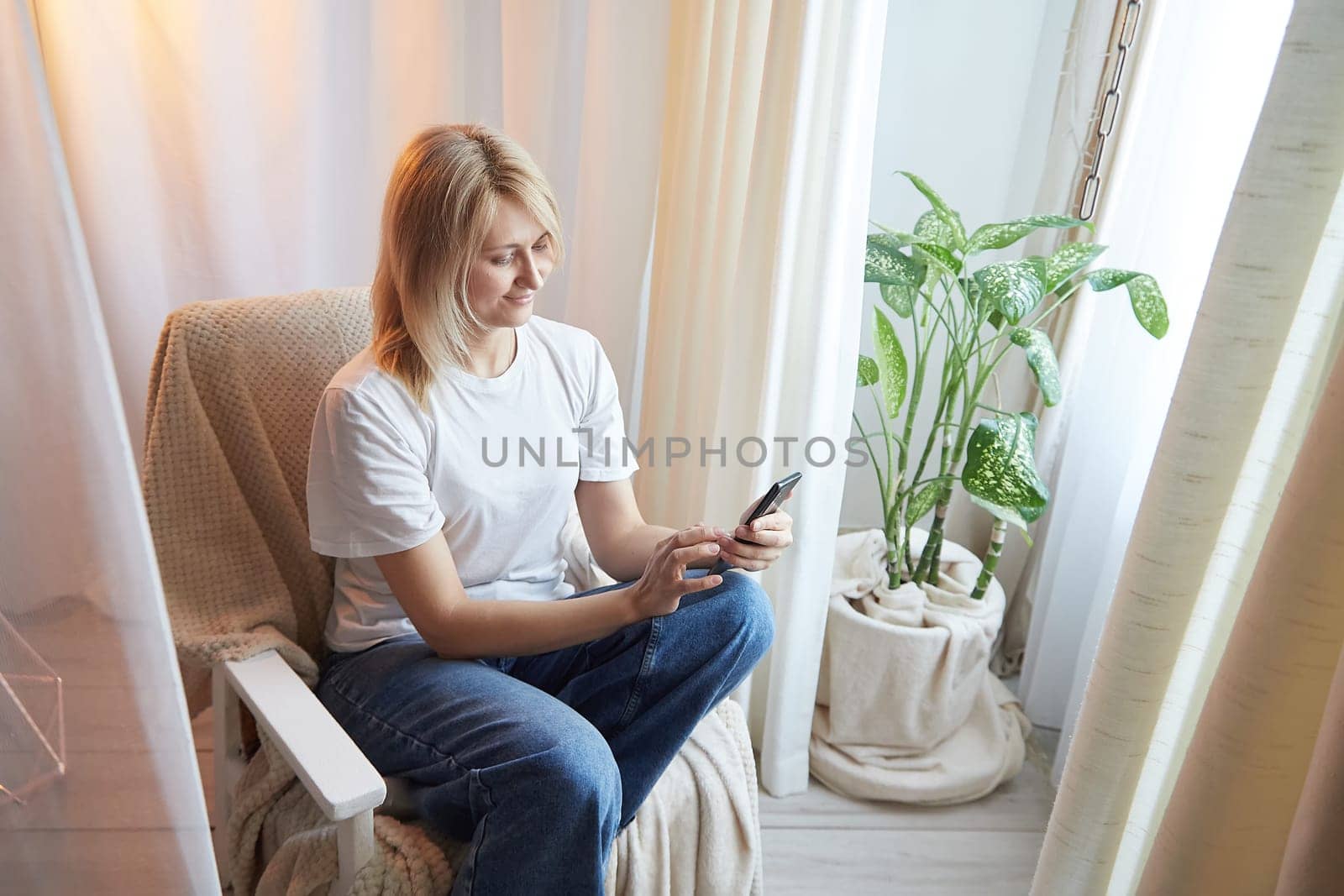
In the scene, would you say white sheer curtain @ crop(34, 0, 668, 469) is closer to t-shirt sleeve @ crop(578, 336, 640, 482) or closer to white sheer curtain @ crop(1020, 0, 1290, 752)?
t-shirt sleeve @ crop(578, 336, 640, 482)

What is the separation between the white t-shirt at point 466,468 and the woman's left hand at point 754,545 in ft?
0.81

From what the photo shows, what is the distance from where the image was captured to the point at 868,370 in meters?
1.72

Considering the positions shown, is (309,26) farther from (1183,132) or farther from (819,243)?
(1183,132)

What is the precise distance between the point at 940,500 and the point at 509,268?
3.03 ft

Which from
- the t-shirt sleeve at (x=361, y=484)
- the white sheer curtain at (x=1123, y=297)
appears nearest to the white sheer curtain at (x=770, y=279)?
the white sheer curtain at (x=1123, y=297)

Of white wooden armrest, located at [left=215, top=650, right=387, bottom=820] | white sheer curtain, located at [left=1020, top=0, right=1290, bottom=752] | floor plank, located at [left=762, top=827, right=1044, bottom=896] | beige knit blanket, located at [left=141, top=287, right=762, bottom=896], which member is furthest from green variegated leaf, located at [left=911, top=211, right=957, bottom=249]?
white wooden armrest, located at [left=215, top=650, right=387, bottom=820]

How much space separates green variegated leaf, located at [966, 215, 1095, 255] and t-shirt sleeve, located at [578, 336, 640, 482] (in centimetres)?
60

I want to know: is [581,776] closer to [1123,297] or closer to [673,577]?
[673,577]

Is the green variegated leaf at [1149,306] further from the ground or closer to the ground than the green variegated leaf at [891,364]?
further from the ground

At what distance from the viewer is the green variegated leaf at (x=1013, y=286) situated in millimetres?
1492

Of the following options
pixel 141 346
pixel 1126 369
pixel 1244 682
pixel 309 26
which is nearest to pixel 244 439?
pixel 141 346

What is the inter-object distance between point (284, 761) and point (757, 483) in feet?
2.62

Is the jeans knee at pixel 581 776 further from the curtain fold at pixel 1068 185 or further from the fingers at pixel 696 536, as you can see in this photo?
the curtain fold at pixel 1068 185

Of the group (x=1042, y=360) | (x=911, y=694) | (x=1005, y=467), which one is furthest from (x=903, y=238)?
(x=911, y=694)
